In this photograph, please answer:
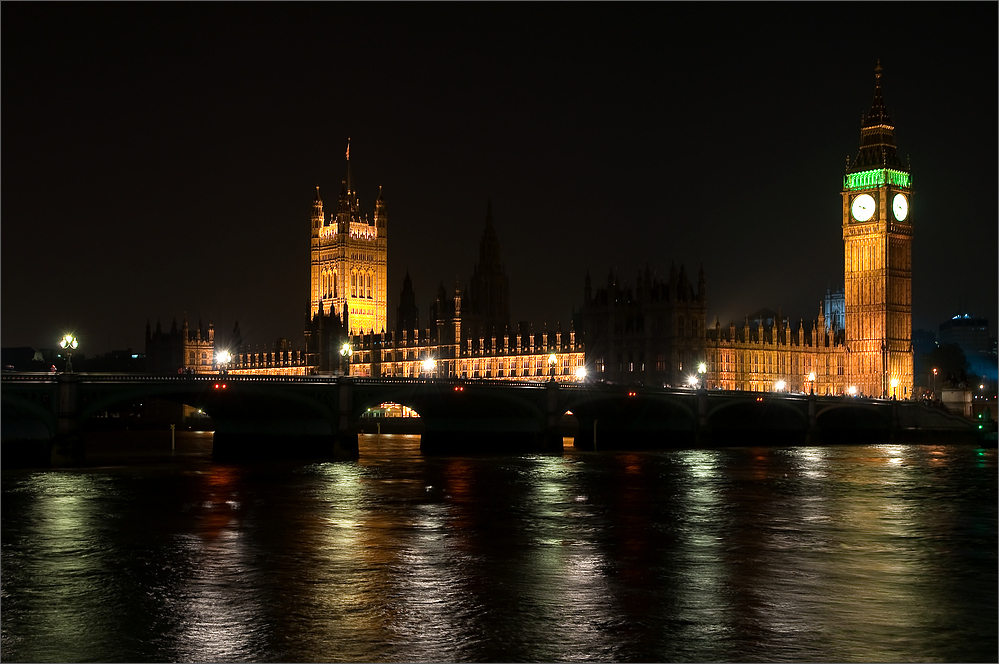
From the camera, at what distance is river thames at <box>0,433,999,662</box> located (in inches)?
1089

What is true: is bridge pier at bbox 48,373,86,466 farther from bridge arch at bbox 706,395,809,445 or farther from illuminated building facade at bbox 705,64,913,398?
illuminated building facade at bbox 705,64,913,398

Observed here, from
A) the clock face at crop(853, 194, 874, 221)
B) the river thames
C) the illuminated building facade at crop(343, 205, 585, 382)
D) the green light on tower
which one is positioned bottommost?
the river thames

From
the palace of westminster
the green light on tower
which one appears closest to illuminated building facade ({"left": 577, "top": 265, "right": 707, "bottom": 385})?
the palace of westminster

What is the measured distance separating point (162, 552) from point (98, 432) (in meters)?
119

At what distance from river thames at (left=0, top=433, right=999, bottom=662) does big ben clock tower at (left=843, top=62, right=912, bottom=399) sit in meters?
88.2

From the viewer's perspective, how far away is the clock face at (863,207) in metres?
160

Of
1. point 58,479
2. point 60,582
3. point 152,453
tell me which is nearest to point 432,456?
point 152,453

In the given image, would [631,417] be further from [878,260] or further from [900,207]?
[900,207]

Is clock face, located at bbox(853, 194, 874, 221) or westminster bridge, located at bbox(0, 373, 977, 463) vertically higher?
clock face, located at bbox(853, 194, 874, 221)

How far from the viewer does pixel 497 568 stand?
124ft

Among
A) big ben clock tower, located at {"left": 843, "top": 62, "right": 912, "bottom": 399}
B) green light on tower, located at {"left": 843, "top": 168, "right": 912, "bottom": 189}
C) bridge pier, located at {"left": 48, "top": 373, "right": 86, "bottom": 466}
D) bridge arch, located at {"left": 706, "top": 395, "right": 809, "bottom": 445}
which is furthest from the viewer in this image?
green light on tower, located at {"left": 843, "top": 168, "right": 912, "bottom": 189}

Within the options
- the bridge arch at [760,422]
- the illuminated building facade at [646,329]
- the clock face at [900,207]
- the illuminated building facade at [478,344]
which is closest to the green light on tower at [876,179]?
the clock face at [900,207]

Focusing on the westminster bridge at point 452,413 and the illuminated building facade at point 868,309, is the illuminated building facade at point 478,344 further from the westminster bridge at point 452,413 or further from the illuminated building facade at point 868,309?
the westminster bridge at point 452,413

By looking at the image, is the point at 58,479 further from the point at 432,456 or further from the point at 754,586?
the point at 754,586
